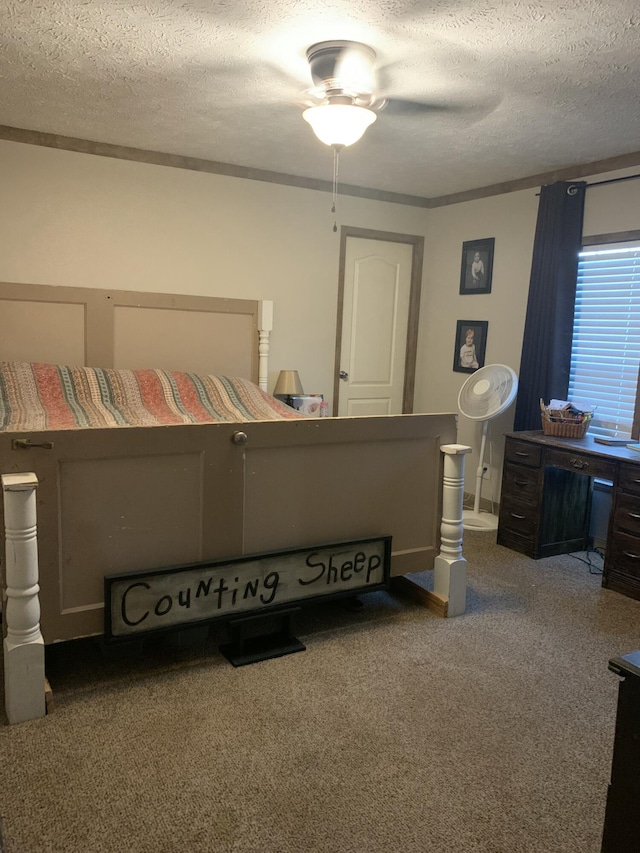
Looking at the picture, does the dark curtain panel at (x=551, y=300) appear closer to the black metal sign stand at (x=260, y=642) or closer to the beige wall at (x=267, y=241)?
the beige wall at (x=267, y=241)

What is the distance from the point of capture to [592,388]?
423 cm

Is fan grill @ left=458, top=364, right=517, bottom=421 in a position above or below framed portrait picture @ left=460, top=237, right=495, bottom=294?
below

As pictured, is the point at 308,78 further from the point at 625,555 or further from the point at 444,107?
the point at 625,555

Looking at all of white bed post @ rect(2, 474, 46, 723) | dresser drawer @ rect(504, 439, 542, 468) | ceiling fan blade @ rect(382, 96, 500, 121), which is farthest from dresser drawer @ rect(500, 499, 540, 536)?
white bed post @ rect(2, 474, 46, 723)

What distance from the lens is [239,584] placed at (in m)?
2.52

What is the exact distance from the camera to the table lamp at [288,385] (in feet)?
15.4

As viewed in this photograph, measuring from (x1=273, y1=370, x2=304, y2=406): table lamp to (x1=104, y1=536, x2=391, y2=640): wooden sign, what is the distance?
2.05 m

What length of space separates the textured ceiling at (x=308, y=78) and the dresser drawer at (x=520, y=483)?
6.32 feet

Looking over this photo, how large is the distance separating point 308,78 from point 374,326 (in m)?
2.60

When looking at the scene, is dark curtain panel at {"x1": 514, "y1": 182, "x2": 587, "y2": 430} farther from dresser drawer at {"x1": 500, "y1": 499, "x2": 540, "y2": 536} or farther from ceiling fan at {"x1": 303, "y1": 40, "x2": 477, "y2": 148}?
ceiling fan at {"x1": 303, "y1": 40, "x2": 477, "y2": 148}

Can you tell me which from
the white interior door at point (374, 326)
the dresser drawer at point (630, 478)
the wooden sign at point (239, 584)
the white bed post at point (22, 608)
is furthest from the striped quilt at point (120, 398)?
the dresser drawer at point (630, 478)

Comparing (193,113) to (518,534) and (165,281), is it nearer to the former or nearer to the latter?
(165,281)

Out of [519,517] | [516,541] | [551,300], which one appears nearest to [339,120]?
[551,300]

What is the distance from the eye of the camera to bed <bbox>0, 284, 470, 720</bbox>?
87.7 inches
